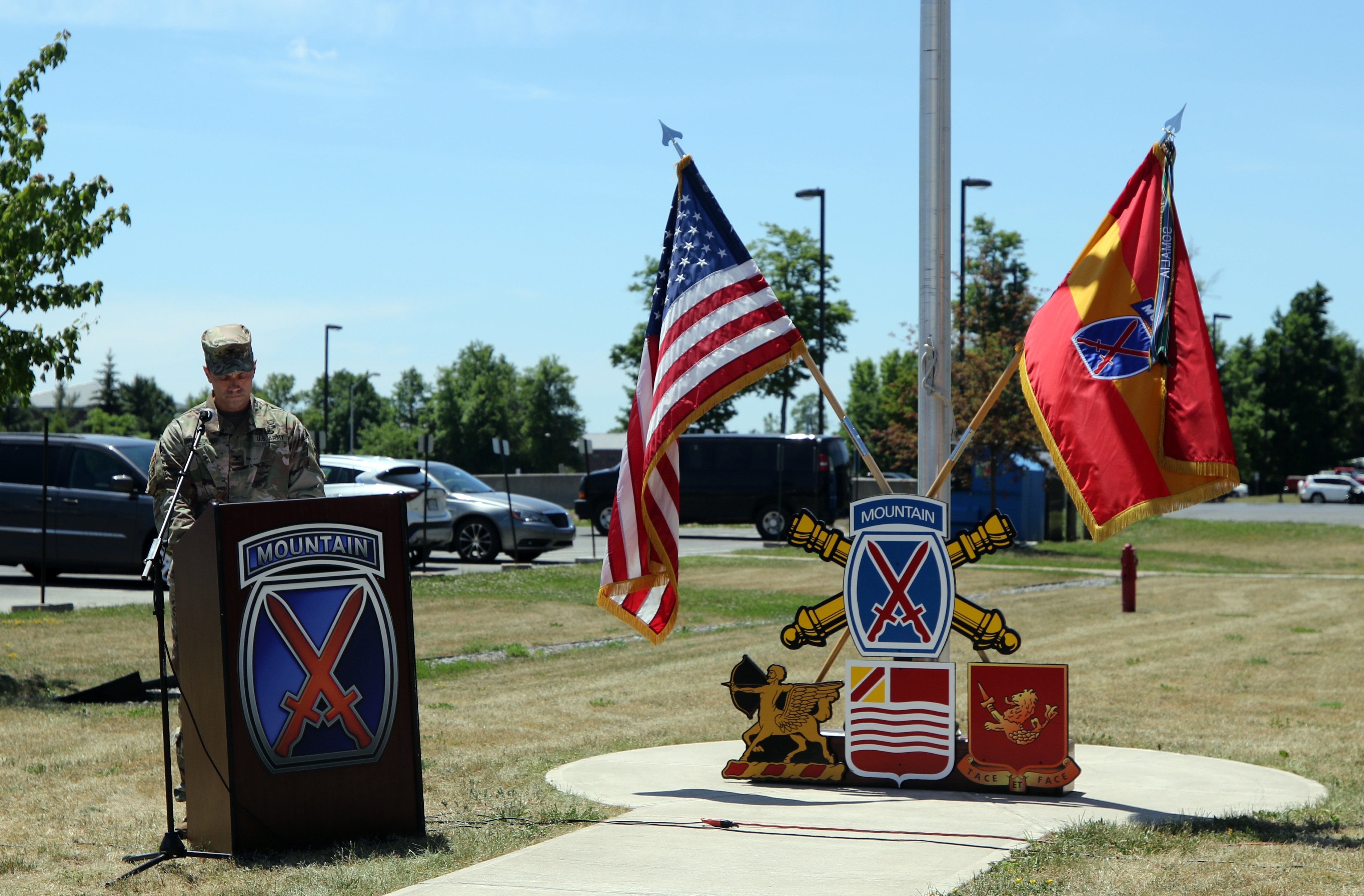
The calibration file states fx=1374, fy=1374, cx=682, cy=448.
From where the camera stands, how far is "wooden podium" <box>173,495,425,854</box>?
504 cm

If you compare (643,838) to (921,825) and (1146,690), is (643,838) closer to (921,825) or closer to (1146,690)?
(921,825)

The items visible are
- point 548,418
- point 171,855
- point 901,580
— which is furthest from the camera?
point 548,418

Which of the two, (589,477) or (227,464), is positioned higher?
(227,464)

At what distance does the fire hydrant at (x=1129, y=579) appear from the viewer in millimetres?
17312

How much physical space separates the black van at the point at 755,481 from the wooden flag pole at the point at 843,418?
22682 mm

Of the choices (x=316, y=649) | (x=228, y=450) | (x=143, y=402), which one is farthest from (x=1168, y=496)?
(x=143, y=402)

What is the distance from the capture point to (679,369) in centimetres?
709

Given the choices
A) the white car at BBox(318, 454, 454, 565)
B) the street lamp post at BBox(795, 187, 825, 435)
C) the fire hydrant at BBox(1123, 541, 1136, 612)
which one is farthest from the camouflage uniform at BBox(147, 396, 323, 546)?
the street lamp post at BBox(795, 187, 825, 435)

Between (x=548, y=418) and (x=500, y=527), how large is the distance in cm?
7654

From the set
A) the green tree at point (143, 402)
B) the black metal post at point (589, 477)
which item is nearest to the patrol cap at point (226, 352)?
the black metal post at point (589, 477)

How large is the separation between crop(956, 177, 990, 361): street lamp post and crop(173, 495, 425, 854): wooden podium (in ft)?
88.8

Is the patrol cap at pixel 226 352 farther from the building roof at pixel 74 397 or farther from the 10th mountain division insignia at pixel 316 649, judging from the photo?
the building roof at pixel 74 397

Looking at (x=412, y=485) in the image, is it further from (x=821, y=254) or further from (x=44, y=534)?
(x=821, y=254)

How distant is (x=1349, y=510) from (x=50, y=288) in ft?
182
